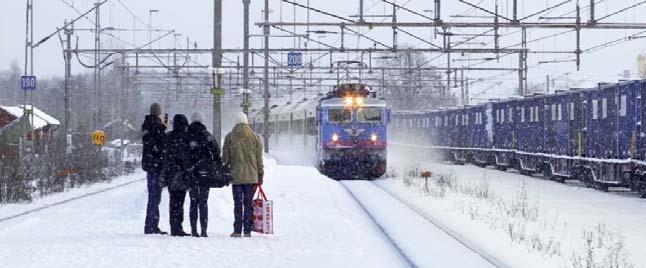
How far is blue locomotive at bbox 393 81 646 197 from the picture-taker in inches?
1032

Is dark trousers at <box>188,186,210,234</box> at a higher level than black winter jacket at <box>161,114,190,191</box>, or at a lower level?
lower

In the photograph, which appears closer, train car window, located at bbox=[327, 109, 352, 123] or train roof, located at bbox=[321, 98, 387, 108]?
train car window, located at bbox=[327, 109, 352, 123]

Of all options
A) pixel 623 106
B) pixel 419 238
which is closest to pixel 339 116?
pixel 623 106

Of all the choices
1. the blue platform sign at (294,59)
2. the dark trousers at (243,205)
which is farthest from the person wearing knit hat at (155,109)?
the blue platform sign at (294,59)

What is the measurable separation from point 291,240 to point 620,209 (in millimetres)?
10635

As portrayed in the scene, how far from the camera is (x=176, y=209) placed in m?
13.1

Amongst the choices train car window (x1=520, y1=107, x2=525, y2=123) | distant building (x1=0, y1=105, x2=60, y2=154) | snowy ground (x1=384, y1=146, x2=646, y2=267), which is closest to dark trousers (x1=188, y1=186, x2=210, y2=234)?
snowy ground (x1=384, y1=146, x2=646, y2=267)

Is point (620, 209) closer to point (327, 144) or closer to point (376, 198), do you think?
point (376, 198)

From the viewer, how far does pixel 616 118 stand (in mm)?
27516

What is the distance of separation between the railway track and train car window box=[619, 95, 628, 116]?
7.43 meters

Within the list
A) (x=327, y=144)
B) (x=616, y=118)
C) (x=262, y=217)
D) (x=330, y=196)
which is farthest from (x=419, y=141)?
(x=262, y=217)

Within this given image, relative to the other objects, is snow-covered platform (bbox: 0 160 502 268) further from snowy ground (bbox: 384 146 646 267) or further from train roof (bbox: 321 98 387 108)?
train roof (bbox: 321 98 387 108)

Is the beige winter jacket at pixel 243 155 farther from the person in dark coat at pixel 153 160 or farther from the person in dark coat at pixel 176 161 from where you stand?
the person in dark coat at pixel 153 160

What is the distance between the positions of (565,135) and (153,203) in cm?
2200
